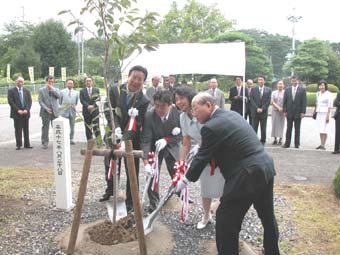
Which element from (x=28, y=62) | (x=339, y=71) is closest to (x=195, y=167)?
(x=339, y=71)

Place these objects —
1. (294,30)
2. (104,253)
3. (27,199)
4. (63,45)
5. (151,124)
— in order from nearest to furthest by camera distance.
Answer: (104,253)
(151,124)
(27,199)
(294,30)
(63,45)

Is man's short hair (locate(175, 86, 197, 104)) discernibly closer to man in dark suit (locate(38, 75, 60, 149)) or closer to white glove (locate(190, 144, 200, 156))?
white glove (locate(190, 144, 200, 156))

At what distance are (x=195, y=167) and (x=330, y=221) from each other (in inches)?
97.8

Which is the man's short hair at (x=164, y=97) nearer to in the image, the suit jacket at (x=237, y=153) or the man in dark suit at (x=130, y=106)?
the man in dark suit at (x=130, y=106)

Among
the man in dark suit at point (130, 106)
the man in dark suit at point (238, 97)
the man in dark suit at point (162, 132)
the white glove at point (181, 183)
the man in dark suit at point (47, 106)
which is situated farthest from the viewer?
the man in dark suit at point (238, 97)

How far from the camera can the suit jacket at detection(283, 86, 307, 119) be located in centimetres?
963

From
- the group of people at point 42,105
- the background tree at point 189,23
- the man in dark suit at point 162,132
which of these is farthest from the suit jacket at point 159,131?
the background tree at point 189,23

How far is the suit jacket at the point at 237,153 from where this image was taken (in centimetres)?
303

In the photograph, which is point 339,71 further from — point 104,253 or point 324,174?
point 104,253

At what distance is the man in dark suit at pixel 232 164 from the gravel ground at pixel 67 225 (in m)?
0.90

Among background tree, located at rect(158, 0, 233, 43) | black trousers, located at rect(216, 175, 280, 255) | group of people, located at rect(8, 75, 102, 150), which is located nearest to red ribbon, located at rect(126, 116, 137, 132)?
black trousers, located at rect(216, 175, 280, 255)

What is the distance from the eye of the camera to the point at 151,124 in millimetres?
4629

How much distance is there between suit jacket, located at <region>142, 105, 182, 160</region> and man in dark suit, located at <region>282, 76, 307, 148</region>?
5.71 m

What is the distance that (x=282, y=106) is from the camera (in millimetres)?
10234
